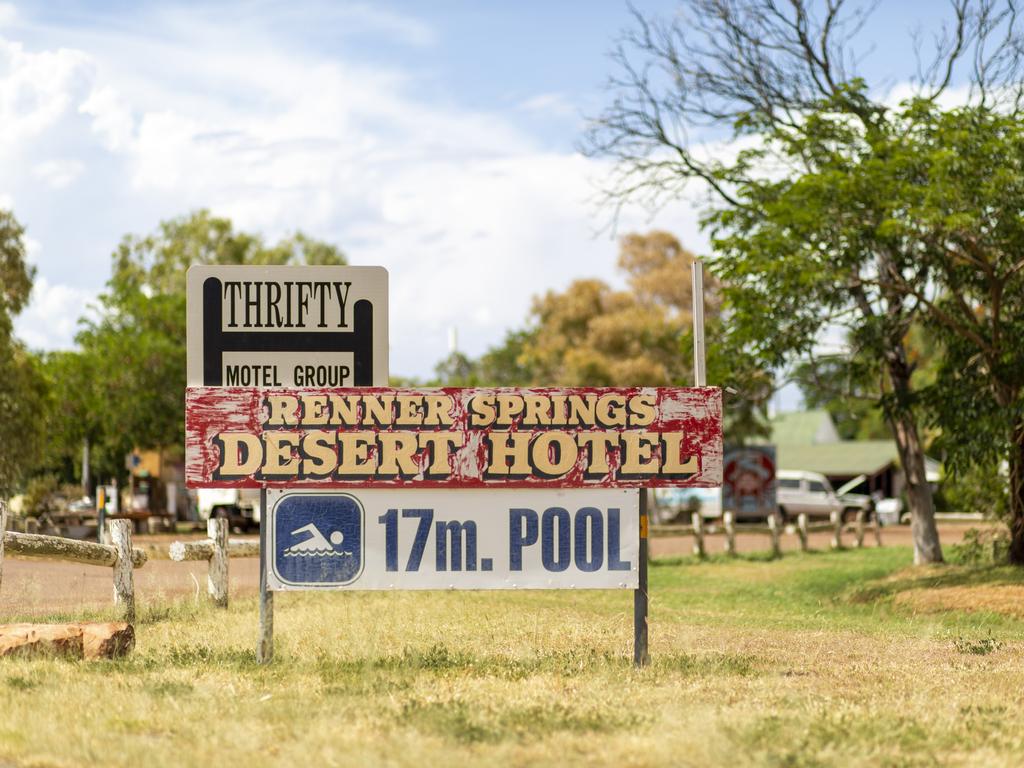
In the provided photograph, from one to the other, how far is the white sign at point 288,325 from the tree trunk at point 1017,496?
1190 cm

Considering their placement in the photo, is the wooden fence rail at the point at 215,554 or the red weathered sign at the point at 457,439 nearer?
the red weathered sign at the point at 457,439

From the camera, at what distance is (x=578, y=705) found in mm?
8148

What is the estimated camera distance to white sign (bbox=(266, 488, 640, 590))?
988 cm

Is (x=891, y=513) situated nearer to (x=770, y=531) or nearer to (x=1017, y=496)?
(x=770, y=531)

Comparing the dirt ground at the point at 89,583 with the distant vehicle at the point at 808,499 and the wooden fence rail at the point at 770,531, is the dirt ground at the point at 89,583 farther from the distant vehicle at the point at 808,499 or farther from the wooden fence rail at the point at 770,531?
the distant vehicle at the point at 808,499

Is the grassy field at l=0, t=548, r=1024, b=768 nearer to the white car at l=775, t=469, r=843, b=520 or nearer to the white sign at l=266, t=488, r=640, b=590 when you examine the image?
the white sign at l=266, t=488, r=640, b=590

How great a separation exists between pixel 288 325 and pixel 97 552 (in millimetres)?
4995

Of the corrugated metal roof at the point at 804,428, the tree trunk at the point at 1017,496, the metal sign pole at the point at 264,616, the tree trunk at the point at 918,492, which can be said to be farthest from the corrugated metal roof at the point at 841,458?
the metal sign pole at the point at 264,616

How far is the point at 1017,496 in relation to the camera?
67.8 ft

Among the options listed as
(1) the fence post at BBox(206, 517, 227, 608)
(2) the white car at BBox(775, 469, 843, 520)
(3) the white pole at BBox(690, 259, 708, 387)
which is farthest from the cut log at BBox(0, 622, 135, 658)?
(2) the white car at BBox(775, 469, 843, 520)

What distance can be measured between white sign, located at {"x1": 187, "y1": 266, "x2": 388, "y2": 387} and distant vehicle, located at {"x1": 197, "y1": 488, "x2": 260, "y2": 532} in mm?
30669

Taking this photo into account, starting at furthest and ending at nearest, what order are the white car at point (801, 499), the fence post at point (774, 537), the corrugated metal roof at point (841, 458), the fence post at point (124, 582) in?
the corrugated metal roof at point (841, 458), the white car at point (801, 499), the fence post at point (774, 537), the fence post at point (124, 582)

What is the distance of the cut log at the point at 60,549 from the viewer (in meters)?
12.9

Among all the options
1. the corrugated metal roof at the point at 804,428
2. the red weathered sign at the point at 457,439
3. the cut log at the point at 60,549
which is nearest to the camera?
the red weathered sign at the point at 457,439
